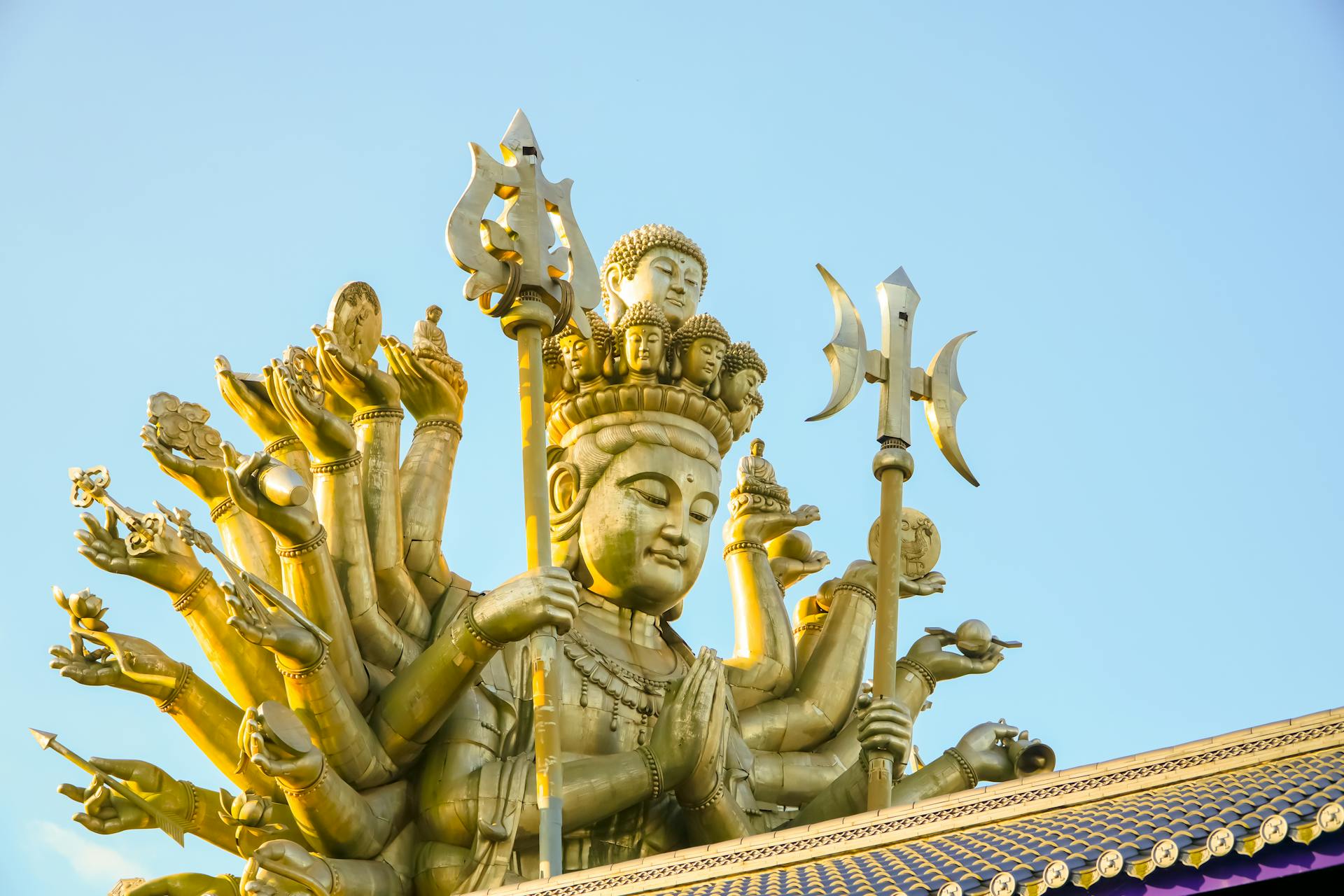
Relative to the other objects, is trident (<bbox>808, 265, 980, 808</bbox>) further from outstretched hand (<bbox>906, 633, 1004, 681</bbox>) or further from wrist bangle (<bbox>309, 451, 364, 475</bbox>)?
wrist bangle (<bbox>309, 451, 364, 475</bbox>)

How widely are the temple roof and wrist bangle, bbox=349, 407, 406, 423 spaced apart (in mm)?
4154

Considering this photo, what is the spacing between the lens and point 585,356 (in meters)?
15.2

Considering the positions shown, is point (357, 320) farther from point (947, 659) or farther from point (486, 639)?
point (947, 659)

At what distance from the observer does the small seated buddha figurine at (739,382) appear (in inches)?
610

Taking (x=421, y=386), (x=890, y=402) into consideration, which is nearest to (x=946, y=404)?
(x=890, y=402)

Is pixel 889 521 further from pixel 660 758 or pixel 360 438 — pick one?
pixel 360 438

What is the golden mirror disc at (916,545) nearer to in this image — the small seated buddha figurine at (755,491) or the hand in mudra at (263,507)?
the small seated buddha figurine at (755,491)

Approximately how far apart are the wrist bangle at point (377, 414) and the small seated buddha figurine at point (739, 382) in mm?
2249

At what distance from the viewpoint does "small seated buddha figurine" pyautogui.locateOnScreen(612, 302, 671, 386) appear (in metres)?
15.2

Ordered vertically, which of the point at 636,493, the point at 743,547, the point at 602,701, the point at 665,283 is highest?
the point at 665,283

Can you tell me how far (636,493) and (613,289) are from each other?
1.80m

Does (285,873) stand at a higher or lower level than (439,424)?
lower

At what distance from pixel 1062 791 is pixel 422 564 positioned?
5159 mm

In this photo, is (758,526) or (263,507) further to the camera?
(758,526)
